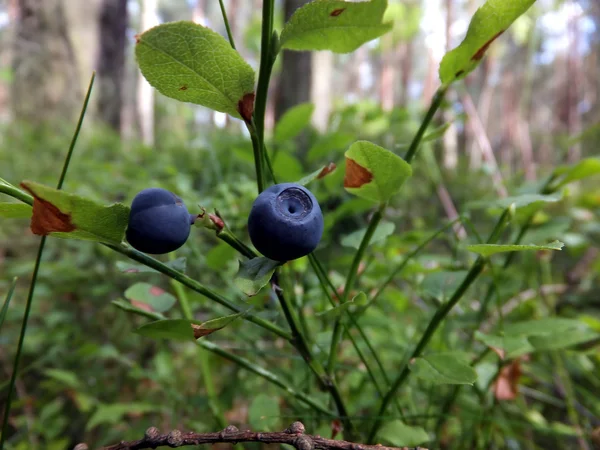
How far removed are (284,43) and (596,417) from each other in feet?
3.79

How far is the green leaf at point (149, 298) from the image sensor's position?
0.56 m

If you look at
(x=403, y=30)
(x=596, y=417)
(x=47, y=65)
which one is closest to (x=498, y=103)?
(x=403, y=30)

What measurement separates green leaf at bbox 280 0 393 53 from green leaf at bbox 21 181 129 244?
203mm

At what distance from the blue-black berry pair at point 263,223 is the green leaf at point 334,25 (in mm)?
138

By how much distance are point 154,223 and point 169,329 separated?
0.46 ft

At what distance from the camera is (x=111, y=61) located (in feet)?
15.8

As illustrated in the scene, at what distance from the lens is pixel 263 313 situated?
16.7 inches

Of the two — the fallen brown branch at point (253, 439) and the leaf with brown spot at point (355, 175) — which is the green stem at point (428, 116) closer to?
the leaf with brown spot at point (355, 175)

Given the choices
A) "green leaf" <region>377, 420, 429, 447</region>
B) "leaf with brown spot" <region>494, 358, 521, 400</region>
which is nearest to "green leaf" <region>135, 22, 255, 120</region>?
"green leaf" <region>377, 420, 429, 447</region>

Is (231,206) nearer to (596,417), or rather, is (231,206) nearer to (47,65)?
(596,417)

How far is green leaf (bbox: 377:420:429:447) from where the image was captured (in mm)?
507

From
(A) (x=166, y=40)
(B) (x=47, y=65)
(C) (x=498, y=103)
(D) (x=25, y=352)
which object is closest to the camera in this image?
(A) (x=166, y=40)

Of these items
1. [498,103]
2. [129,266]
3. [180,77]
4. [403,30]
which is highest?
[403,30]

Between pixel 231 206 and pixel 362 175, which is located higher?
A: pixel 362 175
